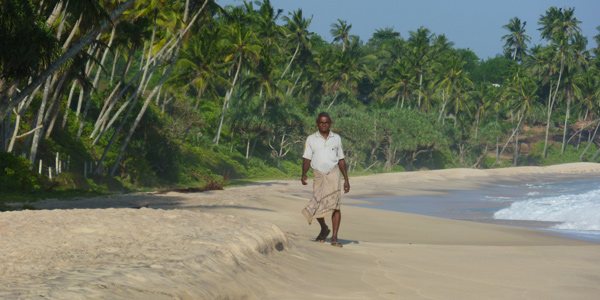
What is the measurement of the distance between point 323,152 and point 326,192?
1.65ft

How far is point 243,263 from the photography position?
512 centimetres

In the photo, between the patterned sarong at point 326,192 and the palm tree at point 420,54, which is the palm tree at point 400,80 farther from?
the patterned sarong at point 326,192

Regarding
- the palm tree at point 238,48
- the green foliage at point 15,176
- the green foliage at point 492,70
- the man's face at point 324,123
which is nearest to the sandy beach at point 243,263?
the man's face at point 324,123

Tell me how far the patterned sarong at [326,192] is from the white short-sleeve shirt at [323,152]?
8 cm

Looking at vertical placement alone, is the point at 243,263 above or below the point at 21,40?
below

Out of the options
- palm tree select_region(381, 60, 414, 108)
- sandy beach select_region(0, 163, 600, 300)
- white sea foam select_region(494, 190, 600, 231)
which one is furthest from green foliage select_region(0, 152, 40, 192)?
palm tree select_region(381, 60, 414, 108)

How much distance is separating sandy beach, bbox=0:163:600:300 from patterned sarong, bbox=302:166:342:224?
1.48 feet

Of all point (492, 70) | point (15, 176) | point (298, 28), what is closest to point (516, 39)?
point (492, 70)

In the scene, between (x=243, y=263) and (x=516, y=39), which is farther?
(x=516, y=39)

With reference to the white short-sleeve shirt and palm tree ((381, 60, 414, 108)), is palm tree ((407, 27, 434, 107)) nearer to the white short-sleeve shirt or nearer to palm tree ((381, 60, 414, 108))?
palm tree ((381, 60, 414, 108))

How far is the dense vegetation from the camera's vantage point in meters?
17.0

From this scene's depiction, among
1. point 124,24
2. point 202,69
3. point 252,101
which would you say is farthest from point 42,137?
point 252,101

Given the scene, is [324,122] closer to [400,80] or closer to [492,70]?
[400,80]

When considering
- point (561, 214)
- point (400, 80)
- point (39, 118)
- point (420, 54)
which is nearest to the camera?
point (561, 214)
